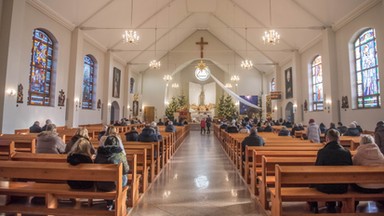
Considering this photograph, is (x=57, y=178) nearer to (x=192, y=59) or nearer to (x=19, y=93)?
(x=19, y=93)

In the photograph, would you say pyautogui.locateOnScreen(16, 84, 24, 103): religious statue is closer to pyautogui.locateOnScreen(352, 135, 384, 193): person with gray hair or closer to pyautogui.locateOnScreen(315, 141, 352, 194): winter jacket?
pyautogui.locateOnScreen(315, 141, 352, 194): winter jacket

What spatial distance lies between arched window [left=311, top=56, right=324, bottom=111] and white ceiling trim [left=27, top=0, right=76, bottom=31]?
39.2ft

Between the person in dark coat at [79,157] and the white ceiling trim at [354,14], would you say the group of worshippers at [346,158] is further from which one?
the white ceiling trim at [354,14]

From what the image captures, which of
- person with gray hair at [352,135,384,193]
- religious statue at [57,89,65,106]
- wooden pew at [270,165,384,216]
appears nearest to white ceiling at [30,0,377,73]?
religious statue at [57,89,65,106]

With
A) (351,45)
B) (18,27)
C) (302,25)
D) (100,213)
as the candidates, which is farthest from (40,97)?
(351,45)

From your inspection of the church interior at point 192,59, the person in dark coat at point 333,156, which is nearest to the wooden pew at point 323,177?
the person in dark coat at point 333,156

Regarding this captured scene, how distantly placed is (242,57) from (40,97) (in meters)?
15.0

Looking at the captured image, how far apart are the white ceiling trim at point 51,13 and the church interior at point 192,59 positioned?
0.16ft

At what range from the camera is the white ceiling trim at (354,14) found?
302 inches

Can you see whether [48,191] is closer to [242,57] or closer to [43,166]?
[43,166]

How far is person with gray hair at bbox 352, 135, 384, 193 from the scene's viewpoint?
7.64ft

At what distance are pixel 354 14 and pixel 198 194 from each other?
9.14 metres

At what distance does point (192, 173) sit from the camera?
472cm

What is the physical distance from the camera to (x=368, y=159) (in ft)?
7.99
